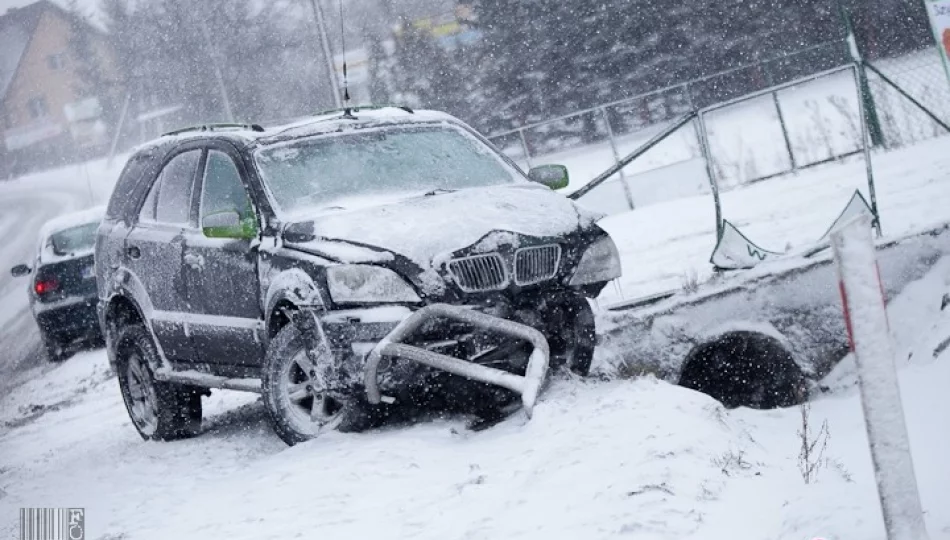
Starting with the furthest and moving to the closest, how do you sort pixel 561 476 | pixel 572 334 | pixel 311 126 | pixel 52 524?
1. pixel 311 126
2. pixel 572 334
3. pixel 52 524
4. pixel 561 476

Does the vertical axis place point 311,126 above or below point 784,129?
above

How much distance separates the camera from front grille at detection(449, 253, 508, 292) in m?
5.73

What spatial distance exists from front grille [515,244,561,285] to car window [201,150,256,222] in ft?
5.97

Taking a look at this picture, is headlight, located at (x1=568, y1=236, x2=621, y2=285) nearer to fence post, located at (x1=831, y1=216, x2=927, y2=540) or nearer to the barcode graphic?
the barcode graphic

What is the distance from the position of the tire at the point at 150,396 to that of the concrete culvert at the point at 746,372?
3623 millimetres

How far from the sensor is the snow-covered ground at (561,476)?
3.94 meters

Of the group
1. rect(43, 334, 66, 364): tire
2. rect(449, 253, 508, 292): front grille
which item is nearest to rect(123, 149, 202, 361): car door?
rect(449, 253, 508, 292): front grille

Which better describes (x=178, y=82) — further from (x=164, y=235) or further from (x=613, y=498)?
(x=613, y=498)

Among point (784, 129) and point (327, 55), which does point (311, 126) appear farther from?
point (327, 55)

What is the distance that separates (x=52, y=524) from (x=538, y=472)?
288 cm

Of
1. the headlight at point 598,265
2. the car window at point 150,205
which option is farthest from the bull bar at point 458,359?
the car window at point 150,205

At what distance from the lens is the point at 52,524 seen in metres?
5.81

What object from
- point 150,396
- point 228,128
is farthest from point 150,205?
point 150,396

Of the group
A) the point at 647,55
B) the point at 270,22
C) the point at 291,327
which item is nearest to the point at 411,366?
the point at 291,327
